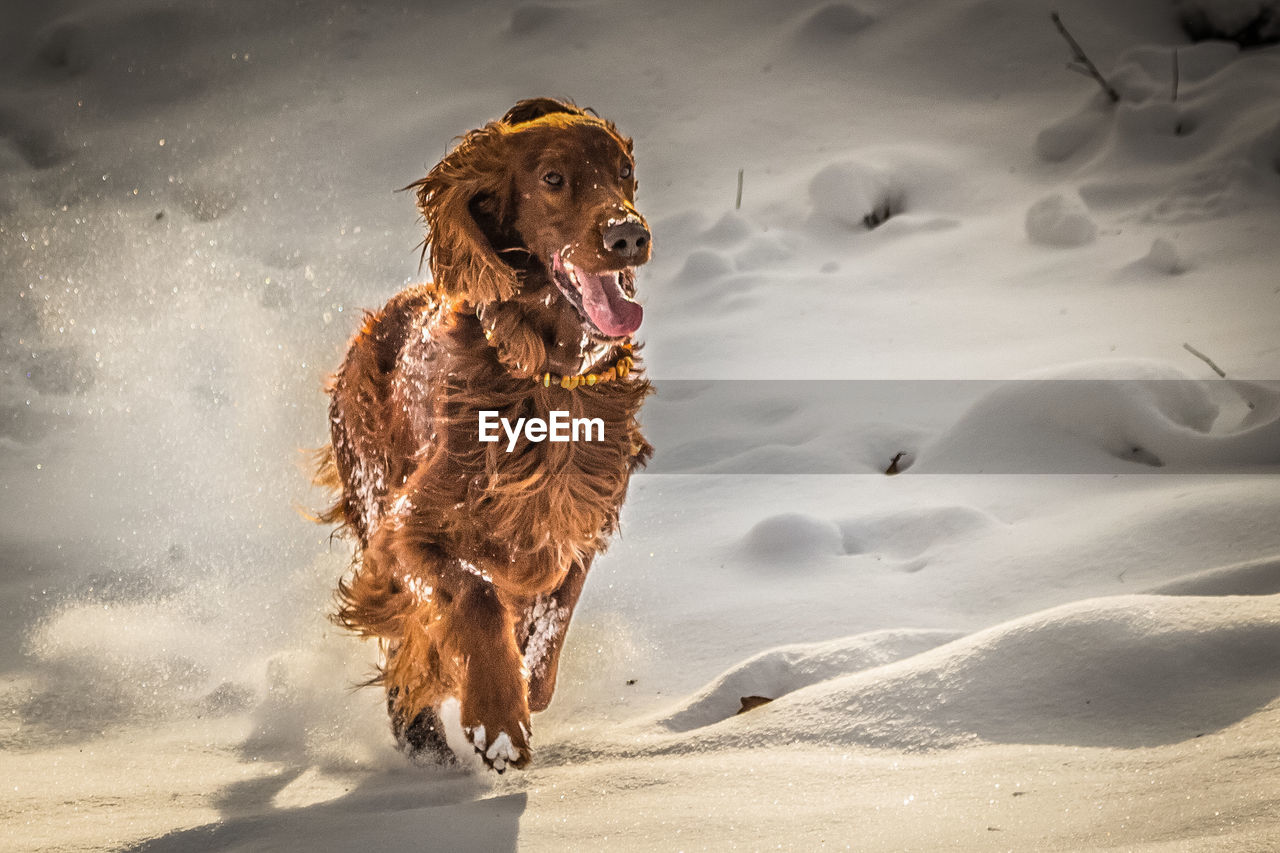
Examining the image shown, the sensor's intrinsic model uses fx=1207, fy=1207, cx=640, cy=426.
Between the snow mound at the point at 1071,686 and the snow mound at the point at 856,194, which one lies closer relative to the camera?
the snow mound at the point at 1071,686

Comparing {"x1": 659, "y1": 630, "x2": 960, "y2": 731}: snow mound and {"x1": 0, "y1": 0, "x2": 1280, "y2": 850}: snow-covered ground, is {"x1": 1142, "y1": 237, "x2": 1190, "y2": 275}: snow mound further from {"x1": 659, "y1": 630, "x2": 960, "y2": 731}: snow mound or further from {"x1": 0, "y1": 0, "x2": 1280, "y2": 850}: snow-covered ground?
{"x1": 659, "y1": 630, "x2": 960, "y2": 731}: snow mound

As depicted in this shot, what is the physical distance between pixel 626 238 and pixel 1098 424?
219 cm

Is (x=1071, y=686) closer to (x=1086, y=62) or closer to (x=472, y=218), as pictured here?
(x=472, y=218)

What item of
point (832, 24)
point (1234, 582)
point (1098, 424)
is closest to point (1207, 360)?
point (1098, 424)

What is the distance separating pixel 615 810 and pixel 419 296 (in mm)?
1274

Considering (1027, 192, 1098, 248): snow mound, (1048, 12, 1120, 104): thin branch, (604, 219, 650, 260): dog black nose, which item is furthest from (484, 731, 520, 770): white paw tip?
(1048, 12, 1120, 104): thin branch

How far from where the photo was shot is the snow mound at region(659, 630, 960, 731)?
2668mm

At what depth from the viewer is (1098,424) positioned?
3.70m

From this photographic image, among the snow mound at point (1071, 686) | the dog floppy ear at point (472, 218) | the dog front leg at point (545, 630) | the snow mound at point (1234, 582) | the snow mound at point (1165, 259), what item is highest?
the snow mound at point (1165, 259)

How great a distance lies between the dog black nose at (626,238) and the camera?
2.06m

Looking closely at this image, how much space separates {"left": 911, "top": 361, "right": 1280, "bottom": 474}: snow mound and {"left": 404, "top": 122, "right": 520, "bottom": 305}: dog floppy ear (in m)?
1.96

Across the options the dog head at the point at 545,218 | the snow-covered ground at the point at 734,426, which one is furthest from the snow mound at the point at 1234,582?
the dog head at the point at 545,218

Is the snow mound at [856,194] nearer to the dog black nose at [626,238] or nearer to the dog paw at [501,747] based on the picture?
the dog black nose at [626,238]

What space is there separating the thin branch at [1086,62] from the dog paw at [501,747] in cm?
511
